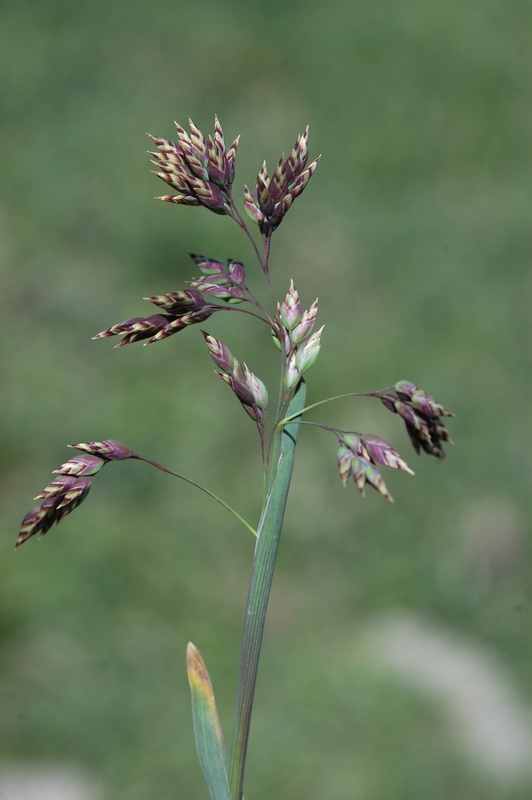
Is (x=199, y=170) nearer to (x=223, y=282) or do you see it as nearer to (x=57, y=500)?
(x=223, y=282)

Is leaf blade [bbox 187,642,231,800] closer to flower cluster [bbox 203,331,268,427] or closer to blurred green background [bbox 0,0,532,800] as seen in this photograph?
flower cluster [bbox 203,331,268,427]

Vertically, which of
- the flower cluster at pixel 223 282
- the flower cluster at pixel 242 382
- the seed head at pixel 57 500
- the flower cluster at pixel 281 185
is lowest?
the seed head at pixel 57 500

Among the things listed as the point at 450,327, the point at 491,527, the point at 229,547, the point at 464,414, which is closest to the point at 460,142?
the point at 450,327

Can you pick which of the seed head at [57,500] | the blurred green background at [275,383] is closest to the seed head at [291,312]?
the seed head at [57,500]

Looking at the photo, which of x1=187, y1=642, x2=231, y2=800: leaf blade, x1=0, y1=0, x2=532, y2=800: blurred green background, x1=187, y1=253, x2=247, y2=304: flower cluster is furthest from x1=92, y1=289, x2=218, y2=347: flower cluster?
x1=0, y1=0, x2=532, y2=800: blurred green background

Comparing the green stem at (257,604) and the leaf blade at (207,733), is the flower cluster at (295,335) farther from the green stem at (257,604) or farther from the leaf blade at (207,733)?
the leaf blade at (207,733)
